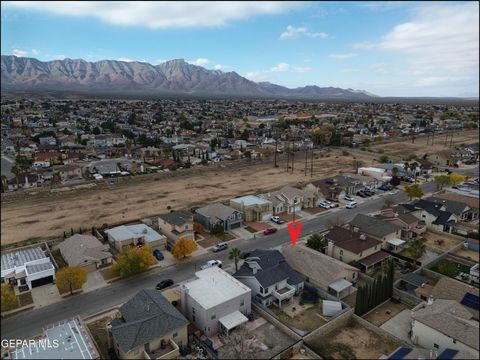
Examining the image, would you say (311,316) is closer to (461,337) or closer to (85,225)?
(461,337)

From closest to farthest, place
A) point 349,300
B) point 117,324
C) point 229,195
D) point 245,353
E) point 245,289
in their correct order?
point 245,353, point 117,324, point 245,289, point 349,300, point 229,195

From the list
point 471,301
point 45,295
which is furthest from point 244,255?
point 471,301

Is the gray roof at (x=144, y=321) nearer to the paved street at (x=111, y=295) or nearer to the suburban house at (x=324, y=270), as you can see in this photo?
the paved street at (x=111, y=295)

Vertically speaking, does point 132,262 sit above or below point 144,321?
below

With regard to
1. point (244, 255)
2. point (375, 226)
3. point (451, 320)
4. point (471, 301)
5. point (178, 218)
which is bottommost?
point (244, 255)

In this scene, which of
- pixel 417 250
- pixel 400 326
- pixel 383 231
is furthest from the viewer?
pixel 383 231

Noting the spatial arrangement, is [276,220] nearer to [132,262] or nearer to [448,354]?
[132,262]

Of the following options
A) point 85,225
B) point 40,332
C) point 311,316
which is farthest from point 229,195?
point 40,332
